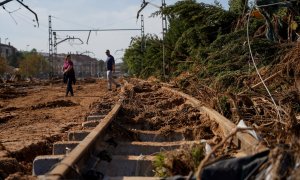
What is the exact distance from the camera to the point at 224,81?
10531mm

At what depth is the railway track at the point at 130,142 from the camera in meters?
4.59

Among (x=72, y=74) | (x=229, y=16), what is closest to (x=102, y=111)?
(x=229, y=16)

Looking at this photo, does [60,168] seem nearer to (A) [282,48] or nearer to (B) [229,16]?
(A) [282,48]

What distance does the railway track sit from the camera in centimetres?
459

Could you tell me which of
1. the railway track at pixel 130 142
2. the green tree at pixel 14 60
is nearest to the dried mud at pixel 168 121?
the railway track at pixel 130 142

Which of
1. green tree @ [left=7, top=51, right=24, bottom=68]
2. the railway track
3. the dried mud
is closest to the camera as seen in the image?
the railway track

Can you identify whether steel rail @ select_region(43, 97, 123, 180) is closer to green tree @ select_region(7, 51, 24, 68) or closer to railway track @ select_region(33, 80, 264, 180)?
railway track @ select_region(33, 80, 264, 180)

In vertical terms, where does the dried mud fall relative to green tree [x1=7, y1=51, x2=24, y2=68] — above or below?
below

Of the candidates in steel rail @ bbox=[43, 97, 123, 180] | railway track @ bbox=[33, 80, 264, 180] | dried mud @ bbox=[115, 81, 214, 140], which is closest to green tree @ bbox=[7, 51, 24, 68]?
railway track @ bbox=[33, 80, 264, 180]

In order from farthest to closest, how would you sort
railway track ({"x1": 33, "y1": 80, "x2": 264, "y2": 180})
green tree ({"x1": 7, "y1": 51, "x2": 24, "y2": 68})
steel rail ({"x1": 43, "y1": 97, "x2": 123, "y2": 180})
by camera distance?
green tree ({"x1": 7, "y1": 51, "x2": 24, "y2": 68}), railway track ({"x1": 33, "y1": 80, "x2": 264, "y2": 180}), steel rail ({"x1": 43, "y1": 97, "x2": 123, "y2": 180})

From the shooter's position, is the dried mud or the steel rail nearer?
the steel rail

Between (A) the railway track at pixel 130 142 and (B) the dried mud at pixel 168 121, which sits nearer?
(A) the railway track at pixel 130 142

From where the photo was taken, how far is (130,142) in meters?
6.27

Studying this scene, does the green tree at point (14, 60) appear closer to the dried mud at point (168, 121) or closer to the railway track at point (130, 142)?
the railway track at point (130, 142)
